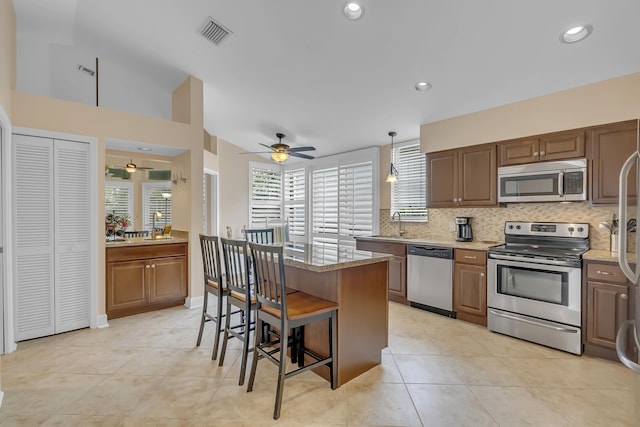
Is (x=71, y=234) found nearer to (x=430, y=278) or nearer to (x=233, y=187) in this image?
(x=233, y=187)

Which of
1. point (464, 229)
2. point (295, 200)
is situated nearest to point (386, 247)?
point (464, 229)

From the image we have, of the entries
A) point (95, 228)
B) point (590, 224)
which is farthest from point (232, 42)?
point (590, 224)

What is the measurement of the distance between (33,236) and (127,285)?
1.07 m

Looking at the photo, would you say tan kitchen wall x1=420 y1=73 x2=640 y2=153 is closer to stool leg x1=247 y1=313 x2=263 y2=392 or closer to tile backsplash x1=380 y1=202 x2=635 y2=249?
tile backsplash x1=380 y1=202 x2=635 y2=249

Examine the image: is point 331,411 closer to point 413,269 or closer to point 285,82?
point 413,269

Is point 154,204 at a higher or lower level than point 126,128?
lower

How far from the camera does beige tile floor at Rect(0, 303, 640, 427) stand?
1.94 m

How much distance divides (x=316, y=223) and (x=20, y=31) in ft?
16.5

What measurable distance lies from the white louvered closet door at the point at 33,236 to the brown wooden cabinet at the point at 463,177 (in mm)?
4603

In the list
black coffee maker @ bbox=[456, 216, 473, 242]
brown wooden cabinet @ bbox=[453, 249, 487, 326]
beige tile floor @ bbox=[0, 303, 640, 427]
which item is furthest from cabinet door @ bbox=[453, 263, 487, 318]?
black coffee maker @ bbox=[456, 216, 473, 242]

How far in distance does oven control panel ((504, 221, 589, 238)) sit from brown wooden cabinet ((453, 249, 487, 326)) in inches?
21.6

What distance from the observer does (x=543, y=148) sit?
10.8 ft

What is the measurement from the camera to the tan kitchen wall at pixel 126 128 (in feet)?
10.5

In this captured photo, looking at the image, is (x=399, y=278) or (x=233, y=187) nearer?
(x=399, y=278)
